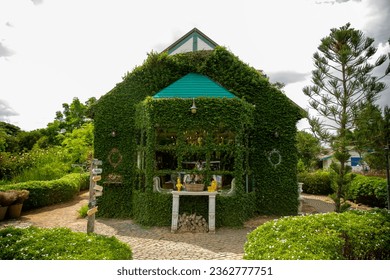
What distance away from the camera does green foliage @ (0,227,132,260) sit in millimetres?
3342

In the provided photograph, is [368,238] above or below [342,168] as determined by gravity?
below

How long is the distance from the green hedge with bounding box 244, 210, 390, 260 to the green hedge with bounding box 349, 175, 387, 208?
790 cm

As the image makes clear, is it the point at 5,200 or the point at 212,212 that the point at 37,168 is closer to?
the point at 5,200

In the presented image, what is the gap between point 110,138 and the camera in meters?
9.41

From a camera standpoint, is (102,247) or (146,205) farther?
(146,205)

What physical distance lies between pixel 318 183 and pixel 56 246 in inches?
684

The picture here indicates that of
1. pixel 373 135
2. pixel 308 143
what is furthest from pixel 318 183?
pixel 373 135

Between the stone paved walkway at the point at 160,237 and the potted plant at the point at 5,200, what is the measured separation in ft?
1.01

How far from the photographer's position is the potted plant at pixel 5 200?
8398 millimetres

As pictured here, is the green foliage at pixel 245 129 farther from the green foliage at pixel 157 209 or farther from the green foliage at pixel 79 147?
the green foliage at pixel 79 147

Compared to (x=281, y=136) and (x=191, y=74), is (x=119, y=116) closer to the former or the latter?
(x=191, y=74)

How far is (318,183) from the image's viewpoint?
58.0 feet

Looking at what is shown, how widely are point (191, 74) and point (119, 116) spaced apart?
2.96 metres
